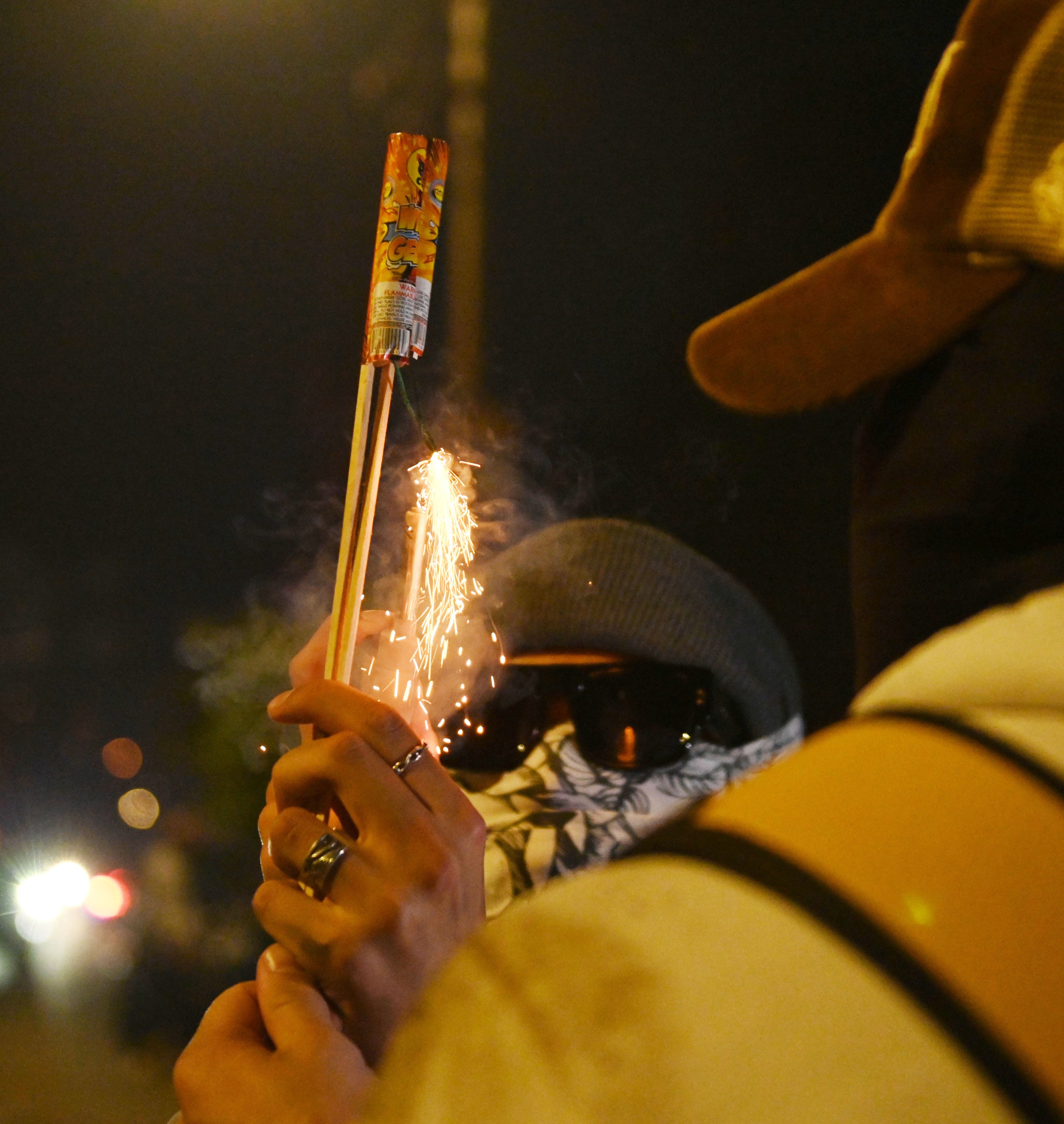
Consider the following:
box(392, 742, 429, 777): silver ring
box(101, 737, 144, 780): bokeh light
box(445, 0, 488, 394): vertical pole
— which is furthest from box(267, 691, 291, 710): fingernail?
box(101, 737, 144, 780): bokeh light

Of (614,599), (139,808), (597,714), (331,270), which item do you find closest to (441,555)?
(614,599)

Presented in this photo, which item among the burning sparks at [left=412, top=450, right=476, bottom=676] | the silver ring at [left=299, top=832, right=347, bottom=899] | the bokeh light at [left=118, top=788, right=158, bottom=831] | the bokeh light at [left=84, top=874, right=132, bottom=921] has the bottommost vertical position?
the silver ring at [left=299, top=832, right=347, bottom=899]

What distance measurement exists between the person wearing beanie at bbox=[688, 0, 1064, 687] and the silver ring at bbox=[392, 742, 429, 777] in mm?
438

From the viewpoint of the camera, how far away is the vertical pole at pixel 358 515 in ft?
2.59

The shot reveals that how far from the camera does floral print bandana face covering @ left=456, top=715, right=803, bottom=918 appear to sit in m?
1.46

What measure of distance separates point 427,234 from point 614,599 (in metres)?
0.89

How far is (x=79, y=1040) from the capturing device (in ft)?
8.20

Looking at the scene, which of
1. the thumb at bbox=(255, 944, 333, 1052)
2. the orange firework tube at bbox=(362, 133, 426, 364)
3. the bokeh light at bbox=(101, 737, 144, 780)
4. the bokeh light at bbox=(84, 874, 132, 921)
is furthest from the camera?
the bokeh light at bbox=(84, 874, 132, 921)

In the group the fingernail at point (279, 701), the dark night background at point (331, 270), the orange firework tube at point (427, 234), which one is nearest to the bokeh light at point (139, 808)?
the dark night background at point (331, 270)

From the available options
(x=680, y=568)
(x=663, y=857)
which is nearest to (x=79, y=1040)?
(x=680, y=568)

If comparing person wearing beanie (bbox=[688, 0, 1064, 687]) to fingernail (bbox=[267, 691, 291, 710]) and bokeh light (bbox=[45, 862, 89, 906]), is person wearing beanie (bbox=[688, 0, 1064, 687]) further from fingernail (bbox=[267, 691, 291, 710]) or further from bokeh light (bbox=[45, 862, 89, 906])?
bokeh light (bbox=[45, 862, 89, 906])

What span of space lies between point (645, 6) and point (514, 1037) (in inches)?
101

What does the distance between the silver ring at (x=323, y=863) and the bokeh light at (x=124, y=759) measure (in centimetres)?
226

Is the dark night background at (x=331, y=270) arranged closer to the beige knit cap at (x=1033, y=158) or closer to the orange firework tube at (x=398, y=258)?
the orange firework tube at (x=398, y=258)
